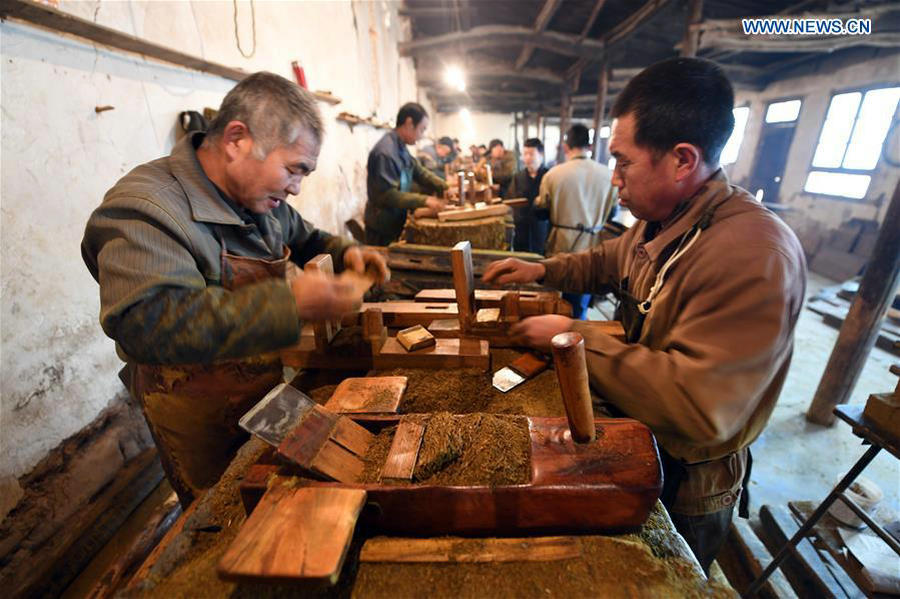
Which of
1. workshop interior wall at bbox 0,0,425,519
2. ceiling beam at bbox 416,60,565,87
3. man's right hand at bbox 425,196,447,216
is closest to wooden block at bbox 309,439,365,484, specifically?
workshop interior wall at bbox 0,0,425,519

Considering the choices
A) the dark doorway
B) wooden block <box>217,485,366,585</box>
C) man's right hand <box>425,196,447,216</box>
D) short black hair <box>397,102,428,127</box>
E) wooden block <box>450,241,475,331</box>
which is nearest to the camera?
wooden block <box>217,485,366,585</box>

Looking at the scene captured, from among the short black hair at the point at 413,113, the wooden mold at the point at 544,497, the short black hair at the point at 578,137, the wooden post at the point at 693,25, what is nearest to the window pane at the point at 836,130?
the wooden post at the point at 693,25

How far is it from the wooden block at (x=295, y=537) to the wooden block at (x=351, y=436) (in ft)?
0.48

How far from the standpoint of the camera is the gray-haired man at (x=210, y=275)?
3.73ft

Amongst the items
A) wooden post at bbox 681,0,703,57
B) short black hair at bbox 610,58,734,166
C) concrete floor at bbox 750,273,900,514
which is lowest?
concrete floor at bbox 750,273,900,514

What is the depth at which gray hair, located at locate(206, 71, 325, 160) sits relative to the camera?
1481mm

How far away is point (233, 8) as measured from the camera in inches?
132

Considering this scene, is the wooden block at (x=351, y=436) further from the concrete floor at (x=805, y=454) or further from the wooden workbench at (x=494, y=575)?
the concrete floor at (x=805, y=454)

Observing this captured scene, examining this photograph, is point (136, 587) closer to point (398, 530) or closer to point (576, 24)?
point (398, 530)

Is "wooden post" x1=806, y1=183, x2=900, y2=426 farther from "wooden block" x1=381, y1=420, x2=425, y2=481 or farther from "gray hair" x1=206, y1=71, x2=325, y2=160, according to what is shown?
"gray hair" x1=206, y1=71, x2=325, y2=160

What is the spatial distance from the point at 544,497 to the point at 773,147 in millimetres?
14976

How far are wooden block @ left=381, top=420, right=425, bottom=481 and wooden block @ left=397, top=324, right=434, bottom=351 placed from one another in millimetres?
529

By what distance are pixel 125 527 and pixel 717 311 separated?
3.56 meters

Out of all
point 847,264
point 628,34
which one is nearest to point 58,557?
point 628,34
